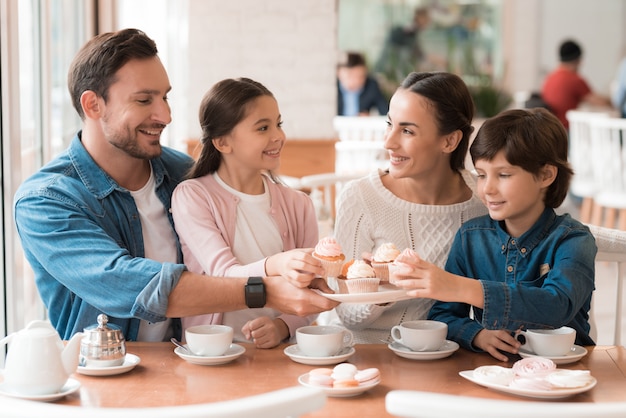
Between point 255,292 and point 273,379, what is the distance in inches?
9.9

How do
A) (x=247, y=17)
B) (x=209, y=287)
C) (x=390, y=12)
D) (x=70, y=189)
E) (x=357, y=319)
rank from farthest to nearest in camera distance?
(x=390, y=12), (x=247, y=17), (x=357, y=319), (x=70, y=189), (x=209, y=287)

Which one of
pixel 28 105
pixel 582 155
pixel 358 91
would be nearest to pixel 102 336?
pixel 28 105

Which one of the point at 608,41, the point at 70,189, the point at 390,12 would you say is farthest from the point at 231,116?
the point at 608,41

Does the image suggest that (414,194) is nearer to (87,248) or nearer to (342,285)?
(342,285)

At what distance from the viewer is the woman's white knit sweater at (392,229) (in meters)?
2.20

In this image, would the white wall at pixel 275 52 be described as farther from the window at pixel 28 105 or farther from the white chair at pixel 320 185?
the white chair at pixel 320 185

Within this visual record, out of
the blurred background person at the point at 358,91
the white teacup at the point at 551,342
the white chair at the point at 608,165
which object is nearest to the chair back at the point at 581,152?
the white chair at the point at 608,165

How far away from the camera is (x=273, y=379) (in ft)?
5.37

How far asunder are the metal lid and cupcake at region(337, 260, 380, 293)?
1.61 ft

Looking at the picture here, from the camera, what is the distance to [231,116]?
219 cm

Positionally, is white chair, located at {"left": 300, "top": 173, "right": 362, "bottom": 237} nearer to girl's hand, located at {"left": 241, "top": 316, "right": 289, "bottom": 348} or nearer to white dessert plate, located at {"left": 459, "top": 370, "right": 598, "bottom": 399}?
girl's hand, located at {"left": 241, "top": 316, "right": 289, "bottom": 348}

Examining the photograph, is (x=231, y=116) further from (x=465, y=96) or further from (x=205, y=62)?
(x=205, y=62)

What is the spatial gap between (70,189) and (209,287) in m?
0.44

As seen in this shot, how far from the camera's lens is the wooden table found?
4.97 ft
